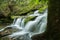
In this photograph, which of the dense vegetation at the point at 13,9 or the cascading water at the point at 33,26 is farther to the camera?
the dense vegetation at the point at 13,9

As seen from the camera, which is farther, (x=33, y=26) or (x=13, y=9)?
(x=13, y=9)

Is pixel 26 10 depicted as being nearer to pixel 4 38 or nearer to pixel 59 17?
pixel 4 38

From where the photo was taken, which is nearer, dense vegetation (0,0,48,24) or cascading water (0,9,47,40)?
cascading water (0,9,47,40)

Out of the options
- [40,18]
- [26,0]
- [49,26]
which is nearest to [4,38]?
[40,18]

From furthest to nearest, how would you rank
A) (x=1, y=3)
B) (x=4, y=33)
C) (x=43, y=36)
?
(x=1, y=3)
(x=4, y=33)
(x=43, y=36)

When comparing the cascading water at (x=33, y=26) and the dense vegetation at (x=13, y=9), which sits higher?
the dense vegetation at (x=13, y=9)

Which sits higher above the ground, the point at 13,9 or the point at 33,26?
the point at 13,9

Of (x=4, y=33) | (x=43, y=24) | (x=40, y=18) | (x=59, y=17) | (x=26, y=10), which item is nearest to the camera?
(x=59, y=17)

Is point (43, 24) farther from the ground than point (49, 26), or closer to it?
closer to it

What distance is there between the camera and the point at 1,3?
15.6m

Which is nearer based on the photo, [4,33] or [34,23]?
[4,33]

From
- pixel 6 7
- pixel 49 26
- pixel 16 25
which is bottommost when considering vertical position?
pixel 16 25

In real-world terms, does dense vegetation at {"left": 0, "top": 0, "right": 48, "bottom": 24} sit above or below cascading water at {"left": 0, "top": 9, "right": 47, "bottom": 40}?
above

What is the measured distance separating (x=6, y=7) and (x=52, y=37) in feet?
44.2
